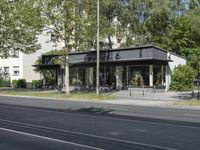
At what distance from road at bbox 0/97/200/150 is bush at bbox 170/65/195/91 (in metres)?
25.2

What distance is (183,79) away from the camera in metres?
41.1

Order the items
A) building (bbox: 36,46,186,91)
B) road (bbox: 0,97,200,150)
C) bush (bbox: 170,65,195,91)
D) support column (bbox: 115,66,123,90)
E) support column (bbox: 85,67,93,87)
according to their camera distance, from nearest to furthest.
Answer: road (bbox: 0,97,200,150)
bush (bbox: 170,65,195,91)
building (bbox: 36,46,186,91)
support column (bbox: 115,66,123,90)
support column (bbox: 85,67,93,87)

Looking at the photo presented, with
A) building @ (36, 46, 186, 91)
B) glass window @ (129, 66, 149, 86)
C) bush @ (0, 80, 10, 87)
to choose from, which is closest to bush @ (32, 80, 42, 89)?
building @ (36, 46, 186, 91)

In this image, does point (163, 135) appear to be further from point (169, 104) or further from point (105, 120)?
point (169, 104)

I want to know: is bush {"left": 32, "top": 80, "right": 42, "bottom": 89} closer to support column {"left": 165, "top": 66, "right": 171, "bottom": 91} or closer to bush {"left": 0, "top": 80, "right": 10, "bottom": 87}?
bush {"left": 0, "top": 80, "right": 10, "bottom": 87}

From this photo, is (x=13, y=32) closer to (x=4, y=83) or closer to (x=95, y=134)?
(x=4, y=83)

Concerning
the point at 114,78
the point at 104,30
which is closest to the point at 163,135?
the point at 104,30

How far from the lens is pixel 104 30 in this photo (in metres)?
38.7

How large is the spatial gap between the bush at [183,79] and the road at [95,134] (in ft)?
82.8

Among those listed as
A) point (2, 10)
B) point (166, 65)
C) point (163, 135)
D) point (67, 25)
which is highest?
point (2, 10)

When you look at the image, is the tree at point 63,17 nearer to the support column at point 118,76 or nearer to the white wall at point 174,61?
the support column at point 118,76

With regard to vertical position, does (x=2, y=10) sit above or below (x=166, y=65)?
above

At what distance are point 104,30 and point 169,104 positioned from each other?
1380cm

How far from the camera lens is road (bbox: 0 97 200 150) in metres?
10.4
